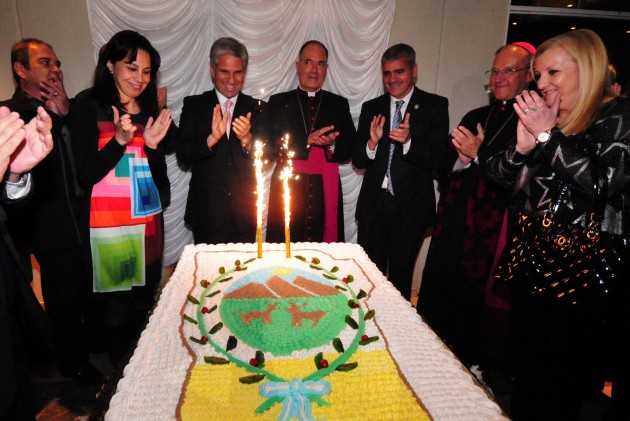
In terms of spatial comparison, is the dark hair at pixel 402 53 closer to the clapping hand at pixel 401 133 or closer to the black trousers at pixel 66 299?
the clapping hand at pixel 401 133

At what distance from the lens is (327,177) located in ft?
12.4

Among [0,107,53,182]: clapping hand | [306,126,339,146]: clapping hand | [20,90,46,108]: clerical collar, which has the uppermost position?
[20,90,46,108]: clerical collar

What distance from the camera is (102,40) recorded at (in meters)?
3.96

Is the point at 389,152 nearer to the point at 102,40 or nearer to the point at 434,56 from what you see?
the point at 434,56

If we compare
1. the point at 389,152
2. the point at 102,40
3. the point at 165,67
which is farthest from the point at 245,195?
the point at 102,40

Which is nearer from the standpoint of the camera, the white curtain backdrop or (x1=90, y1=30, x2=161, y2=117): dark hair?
(x1=90, y1=30, x2=161, y2=117): dark hair

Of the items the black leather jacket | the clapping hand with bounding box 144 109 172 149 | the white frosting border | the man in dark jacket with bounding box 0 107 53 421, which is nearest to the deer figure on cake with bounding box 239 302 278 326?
the white frosting border

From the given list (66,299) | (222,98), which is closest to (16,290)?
(66,299)

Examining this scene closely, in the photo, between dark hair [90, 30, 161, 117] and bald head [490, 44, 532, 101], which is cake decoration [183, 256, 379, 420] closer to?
dark hair [90, 30, 161, 117]

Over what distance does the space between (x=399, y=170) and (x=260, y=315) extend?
2.24 m

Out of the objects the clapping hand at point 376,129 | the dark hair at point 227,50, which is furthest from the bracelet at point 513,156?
the dark hair at point 227,50

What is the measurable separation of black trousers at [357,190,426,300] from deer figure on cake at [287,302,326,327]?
198 cm

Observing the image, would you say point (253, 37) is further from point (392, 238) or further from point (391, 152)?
point (392, 238)

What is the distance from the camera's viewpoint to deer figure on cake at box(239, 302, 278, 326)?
1.67 meters
